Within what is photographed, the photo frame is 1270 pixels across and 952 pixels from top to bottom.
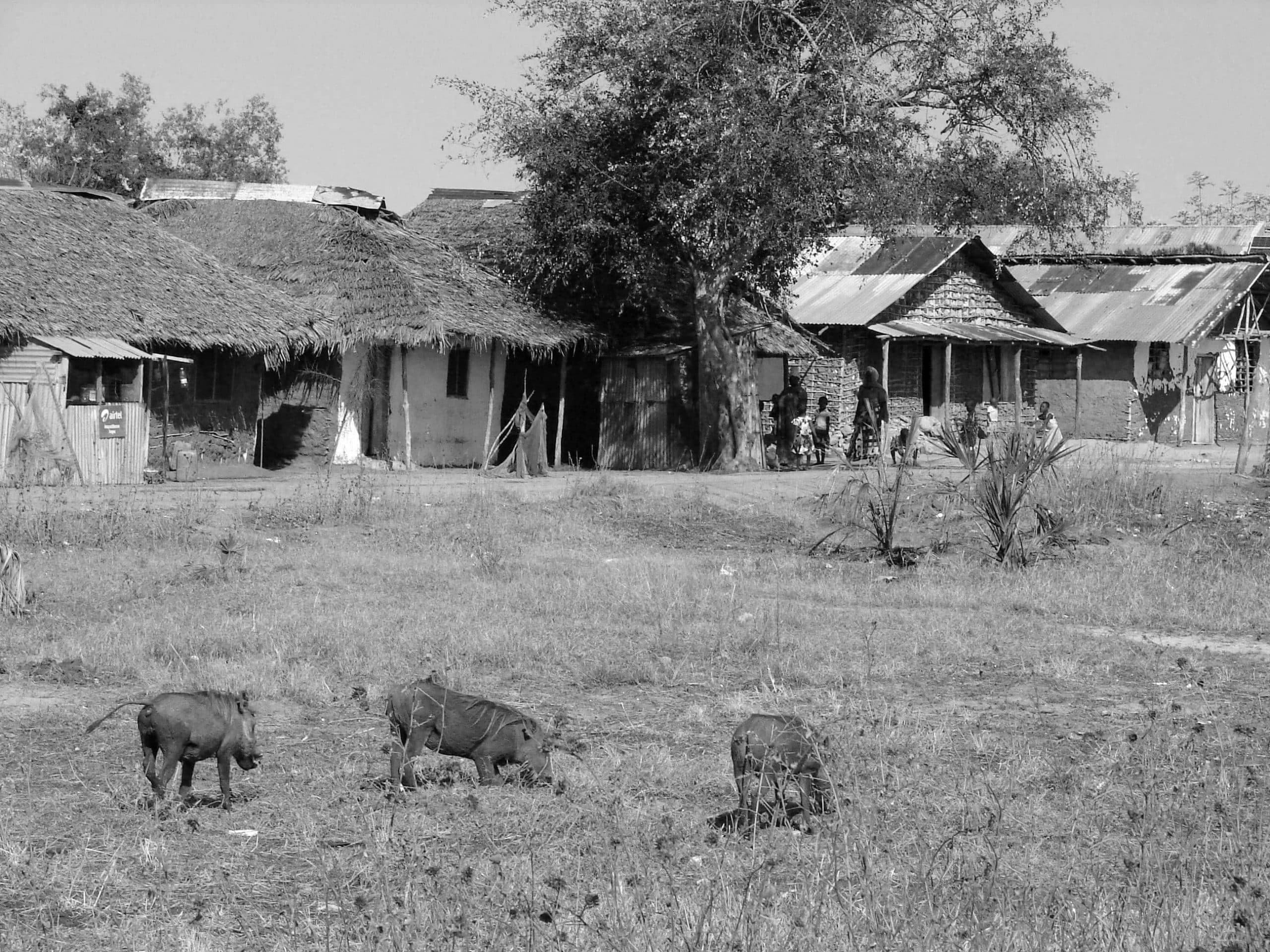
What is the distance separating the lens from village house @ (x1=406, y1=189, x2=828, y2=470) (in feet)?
78.0

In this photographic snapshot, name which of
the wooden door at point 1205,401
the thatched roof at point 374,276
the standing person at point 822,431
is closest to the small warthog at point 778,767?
the thatched roof at point 374,276

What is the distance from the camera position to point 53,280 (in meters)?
19.4

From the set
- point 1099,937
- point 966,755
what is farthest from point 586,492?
point 1099,937

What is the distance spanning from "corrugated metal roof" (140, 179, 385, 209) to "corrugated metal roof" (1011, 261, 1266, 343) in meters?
14.4

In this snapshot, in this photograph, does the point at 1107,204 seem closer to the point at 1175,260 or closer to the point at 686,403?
the point at 686,403

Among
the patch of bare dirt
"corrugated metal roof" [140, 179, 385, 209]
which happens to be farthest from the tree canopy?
the patch of bare dirt

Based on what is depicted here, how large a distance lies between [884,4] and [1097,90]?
3.11 meters

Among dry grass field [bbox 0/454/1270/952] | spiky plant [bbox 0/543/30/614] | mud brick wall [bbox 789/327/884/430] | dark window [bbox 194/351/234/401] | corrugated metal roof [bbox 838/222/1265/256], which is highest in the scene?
corrugated metal roof [bbox 838/222/1265/256]

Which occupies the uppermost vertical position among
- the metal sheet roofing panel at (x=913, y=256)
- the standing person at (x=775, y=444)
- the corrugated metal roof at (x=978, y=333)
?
the metal sheet roofing panel at (x=913, y=256)

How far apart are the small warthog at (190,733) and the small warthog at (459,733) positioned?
539 mm

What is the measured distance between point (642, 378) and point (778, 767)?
18.9m

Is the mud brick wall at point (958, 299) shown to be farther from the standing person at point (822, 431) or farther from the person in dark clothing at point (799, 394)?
the person in dark clothing at point (799, 394)

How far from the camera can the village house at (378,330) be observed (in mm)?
21875

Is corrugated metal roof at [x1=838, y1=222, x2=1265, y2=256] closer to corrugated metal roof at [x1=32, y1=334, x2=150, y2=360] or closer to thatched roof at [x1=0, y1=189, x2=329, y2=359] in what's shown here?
thatched roof at [x1=0, y1=189, x2=329, y2=359]
